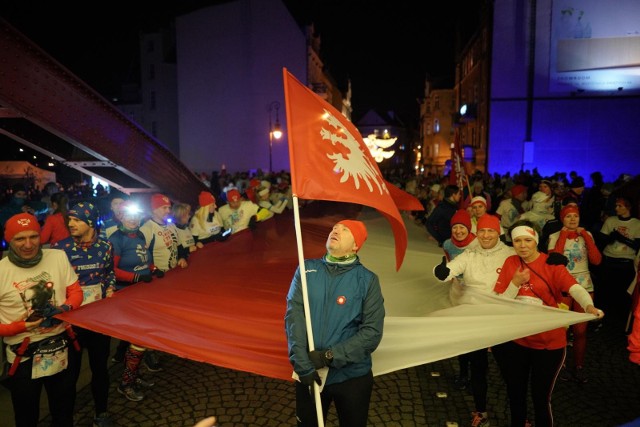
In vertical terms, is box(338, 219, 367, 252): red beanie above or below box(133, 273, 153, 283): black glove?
above

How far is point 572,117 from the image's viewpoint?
28438 millimetres

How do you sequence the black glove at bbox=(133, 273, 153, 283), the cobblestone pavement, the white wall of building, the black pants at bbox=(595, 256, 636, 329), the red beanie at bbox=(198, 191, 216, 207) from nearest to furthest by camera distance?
1. the cobblestone pavement
2. the black glove at bbox=(133, 273, 153, 283)
3. the black pants at bbox=(595, 256, 636, 329)
4. the red beanie at bbox=(198, 191, 216, 207)
5. the white wall of building

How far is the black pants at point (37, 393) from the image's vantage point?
378 cm

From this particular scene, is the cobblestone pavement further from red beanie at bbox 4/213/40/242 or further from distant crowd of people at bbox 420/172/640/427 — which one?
red beanie at bbox 4/213/40/242

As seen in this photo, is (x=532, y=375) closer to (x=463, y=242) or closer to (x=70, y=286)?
(x=463, y=242)

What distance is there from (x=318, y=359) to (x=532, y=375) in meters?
2.14

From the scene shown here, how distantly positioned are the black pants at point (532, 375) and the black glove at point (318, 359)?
194cm

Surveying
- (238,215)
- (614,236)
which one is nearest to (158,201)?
(238,215)

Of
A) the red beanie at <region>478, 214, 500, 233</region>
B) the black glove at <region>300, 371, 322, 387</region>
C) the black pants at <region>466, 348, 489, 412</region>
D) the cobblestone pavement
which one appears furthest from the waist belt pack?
the red beanie at <region>478, 214, 500, 233</region>

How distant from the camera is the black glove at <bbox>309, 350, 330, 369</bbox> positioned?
3.12 m

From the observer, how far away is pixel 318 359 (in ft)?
10.2

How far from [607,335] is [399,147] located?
334 feet

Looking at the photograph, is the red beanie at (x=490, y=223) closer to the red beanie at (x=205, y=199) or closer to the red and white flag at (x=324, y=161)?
the red and white flag at (x=324, y=161)

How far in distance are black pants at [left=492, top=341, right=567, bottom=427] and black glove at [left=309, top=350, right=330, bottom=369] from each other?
1.94 m
